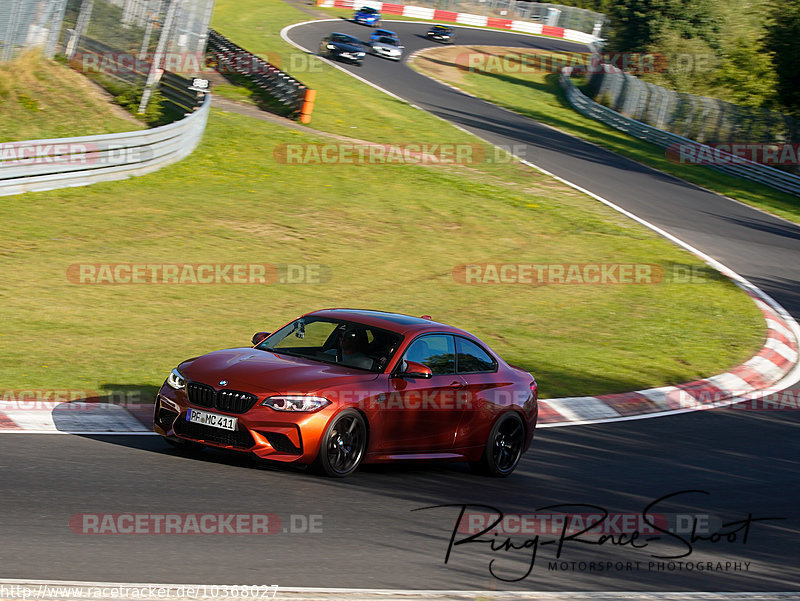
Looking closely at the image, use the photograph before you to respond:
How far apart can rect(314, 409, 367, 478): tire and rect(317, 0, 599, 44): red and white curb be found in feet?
232

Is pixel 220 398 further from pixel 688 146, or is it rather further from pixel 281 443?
pixel 688 146

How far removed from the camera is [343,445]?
8258 millimetres

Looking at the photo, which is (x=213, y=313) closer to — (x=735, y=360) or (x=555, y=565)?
(x=735, y=360)

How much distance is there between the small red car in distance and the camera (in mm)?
7965

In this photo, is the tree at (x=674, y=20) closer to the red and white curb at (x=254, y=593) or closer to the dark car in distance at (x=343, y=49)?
the dark car in distance at (x=343, y=49)

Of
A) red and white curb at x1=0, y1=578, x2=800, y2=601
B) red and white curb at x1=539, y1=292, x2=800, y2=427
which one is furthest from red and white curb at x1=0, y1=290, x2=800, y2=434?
red and white curb at x1=0, y1=578, x2=800, y2=601

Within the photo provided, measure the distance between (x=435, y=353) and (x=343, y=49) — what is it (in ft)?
139

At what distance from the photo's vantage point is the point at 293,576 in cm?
589

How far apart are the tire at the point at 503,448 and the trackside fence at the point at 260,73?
26.0m

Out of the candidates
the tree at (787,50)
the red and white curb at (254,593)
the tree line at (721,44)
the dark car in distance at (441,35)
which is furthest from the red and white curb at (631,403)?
the dark car in distance at (441,35)

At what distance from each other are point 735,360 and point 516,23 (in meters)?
72.9

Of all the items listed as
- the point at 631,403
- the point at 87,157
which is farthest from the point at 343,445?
the point at 87,157

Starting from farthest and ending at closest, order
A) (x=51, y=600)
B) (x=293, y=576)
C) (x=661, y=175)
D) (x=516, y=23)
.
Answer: (x=516, y=23) < (x=661, y=175) < (x=293, y=576) < (x=51, y=600)

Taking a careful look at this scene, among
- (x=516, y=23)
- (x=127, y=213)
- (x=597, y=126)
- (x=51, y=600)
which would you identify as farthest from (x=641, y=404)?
(x=516, y=23)
